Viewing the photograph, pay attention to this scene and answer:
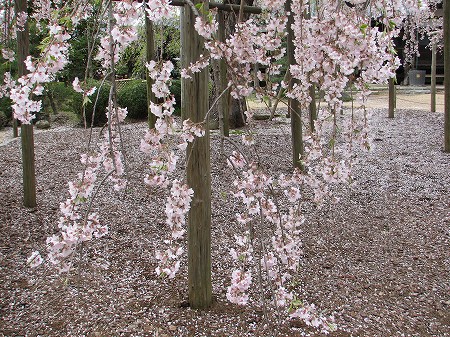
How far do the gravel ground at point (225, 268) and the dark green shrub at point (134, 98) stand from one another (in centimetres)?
444

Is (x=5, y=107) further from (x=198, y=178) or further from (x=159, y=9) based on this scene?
(x=159, y=9)

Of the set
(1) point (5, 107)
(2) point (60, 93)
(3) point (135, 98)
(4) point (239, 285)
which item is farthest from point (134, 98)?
(4) point (239, 285)

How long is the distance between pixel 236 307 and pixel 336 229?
1362mm

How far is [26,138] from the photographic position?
140 inches

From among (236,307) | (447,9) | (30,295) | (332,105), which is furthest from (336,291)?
(447,9)

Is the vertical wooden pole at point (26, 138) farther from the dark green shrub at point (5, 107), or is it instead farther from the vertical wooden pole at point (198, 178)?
the dark green shrub at point (5, 107)

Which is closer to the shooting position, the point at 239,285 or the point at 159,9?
the point at 159,9

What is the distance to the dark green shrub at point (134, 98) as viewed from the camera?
9180 mm

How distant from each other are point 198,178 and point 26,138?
2106 millimetres

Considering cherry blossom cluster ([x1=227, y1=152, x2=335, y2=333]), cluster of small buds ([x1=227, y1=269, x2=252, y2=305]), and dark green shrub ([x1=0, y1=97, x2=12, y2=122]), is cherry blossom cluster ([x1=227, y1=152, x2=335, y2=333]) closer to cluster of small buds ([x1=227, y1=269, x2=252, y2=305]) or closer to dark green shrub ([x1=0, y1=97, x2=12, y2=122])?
cluster of small buds ([x1=227, y1=269, x2=252, y2=305])

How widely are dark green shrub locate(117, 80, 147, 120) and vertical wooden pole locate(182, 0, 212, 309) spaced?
734cm

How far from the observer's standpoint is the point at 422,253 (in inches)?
117

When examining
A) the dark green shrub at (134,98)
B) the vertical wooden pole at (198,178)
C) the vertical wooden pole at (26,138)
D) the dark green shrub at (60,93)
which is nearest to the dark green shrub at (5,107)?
the dark green shrub at (60,93)

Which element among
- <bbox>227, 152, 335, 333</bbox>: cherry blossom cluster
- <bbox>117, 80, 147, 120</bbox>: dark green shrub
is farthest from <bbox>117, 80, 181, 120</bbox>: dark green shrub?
<bbox>227, 152, 335, 333</bbox>: cherry blossom cluster
